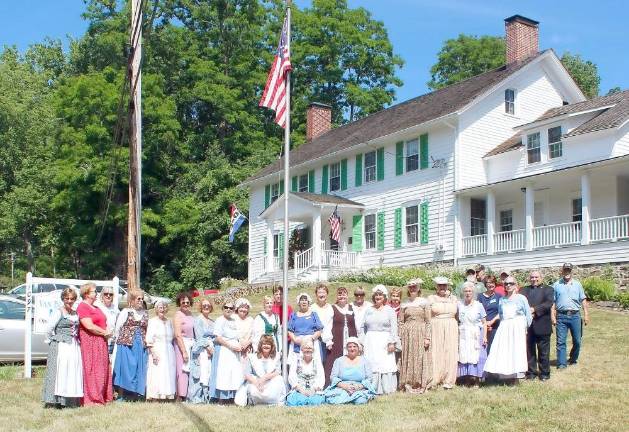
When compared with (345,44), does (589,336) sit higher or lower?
lower

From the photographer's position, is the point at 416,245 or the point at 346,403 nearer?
the point at 346,403

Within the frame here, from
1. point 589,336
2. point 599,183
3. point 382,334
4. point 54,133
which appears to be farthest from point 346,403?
point 54,133

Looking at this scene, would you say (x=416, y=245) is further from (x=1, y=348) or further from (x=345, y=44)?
(x=345, y=44)

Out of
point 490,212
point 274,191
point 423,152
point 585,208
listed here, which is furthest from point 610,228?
point 274,191

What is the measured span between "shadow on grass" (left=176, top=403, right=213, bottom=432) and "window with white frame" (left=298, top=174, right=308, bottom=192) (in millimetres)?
24814

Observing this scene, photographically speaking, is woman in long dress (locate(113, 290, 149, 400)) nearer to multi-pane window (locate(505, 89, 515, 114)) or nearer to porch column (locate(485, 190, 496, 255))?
porch column (locate(485, 190, 496, 255))

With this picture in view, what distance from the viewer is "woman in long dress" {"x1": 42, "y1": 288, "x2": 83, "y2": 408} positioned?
11.9 metres

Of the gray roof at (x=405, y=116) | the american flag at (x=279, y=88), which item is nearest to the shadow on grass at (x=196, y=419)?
the american flag at (x=279, y=88)

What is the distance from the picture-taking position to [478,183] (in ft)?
95.5

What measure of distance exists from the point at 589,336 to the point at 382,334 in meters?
6.09

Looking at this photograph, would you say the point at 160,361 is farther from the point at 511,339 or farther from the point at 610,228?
the point at 610,228

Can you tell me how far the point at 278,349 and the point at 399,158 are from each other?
18993 millimetres

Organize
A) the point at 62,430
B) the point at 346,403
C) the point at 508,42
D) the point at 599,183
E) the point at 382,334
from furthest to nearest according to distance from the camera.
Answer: the point at 508,42 → the point at 599,183 → the point at 382,334 → the point at 346,403 → the point at 62,430

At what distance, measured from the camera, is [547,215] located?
2791cm
